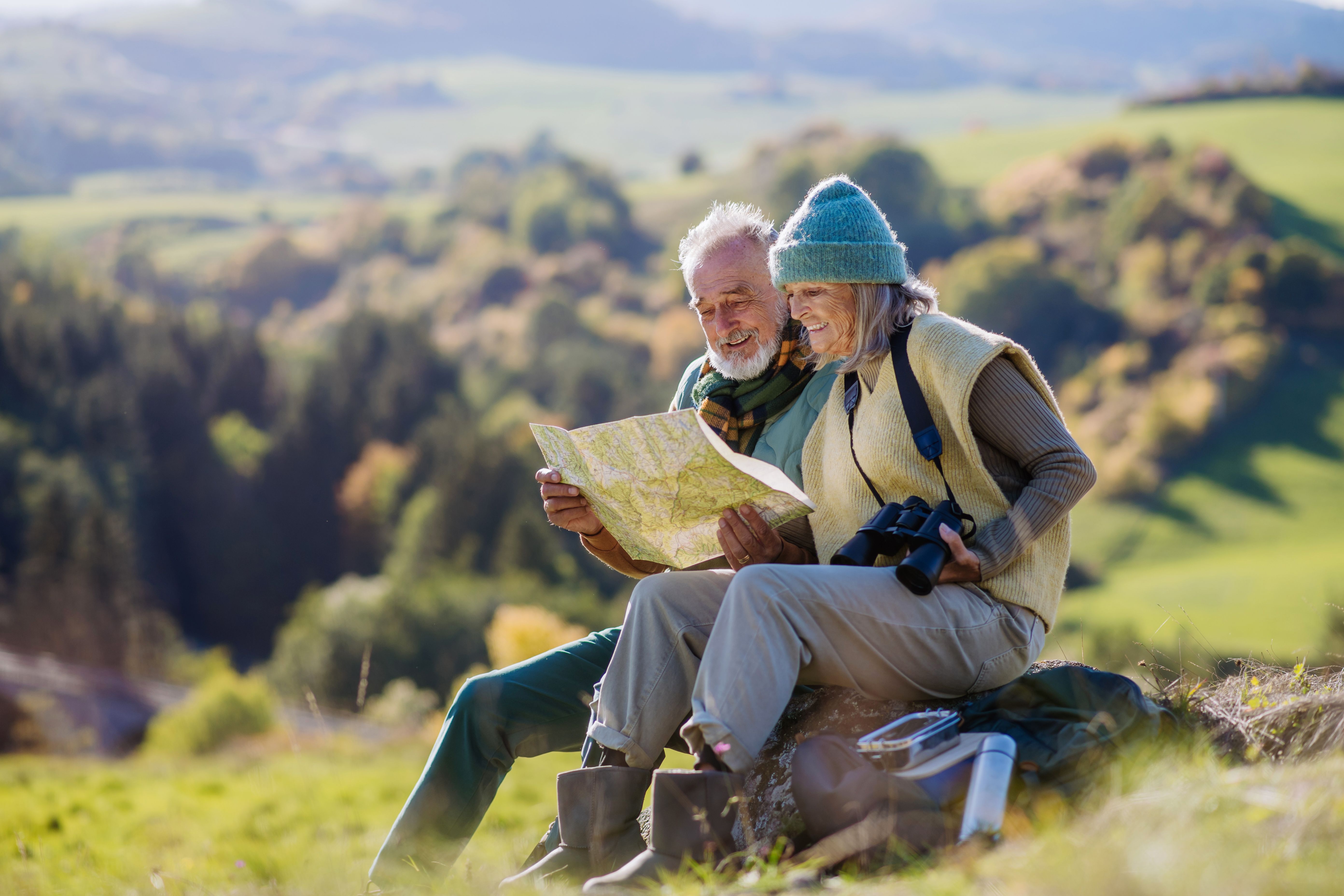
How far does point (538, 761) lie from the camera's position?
11.9 m

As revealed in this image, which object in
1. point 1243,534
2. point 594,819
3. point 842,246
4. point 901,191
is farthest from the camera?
point 901,191

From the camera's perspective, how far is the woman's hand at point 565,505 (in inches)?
142

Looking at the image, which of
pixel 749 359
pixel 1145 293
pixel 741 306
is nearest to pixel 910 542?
pixel 749 359

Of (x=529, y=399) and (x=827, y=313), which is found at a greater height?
(x=827, y=313)

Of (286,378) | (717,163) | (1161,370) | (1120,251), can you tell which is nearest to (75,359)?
(286,378)

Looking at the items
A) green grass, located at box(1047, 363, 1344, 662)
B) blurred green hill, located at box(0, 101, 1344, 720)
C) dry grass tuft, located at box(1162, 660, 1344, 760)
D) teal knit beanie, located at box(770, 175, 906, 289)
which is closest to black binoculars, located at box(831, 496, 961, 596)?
teal knit beanie, located at box(770, 175, 906, 289)

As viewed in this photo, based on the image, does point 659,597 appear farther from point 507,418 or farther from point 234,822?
point 507,418

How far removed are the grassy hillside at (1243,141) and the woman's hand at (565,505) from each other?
96.1 m

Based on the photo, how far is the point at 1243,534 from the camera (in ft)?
196

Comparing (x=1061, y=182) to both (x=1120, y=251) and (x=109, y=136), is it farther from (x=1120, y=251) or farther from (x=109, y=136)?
(x=109, y=136)

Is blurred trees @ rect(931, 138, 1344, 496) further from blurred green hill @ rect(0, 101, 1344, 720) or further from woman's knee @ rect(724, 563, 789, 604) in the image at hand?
woman's knee @ rect(724, 563, 789, 604)

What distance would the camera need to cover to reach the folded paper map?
3.20 m

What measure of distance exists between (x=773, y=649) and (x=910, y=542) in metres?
0.51

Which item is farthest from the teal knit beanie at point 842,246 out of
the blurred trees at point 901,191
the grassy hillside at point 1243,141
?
the grassy hillside at point 1243,141
